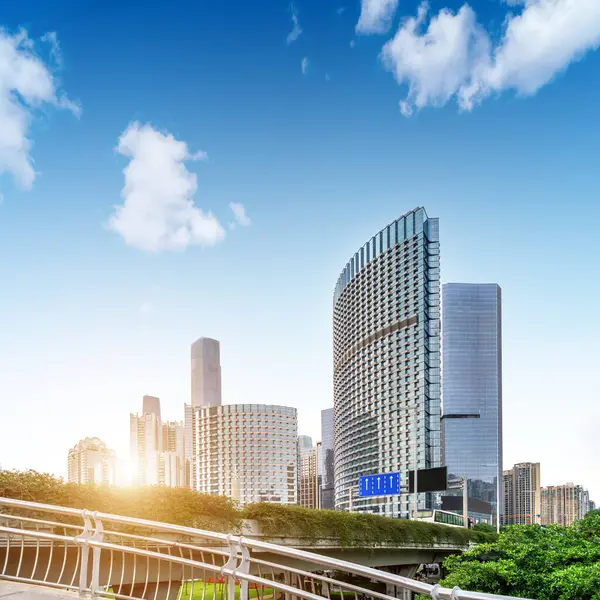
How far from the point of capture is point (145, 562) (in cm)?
1337

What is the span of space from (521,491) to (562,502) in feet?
56.5

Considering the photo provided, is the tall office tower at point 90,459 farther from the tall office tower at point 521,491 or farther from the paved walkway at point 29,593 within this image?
the paved walkway at point 29,593

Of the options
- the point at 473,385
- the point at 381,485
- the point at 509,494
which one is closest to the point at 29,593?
the point at 381,485

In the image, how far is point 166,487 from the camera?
14773 mm

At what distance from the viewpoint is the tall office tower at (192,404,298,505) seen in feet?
570

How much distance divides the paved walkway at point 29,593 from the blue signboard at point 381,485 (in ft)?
119

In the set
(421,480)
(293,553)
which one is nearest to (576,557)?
(293,553)

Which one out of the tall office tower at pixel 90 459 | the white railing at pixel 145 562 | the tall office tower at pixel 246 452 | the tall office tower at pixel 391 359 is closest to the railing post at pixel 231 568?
the white railing at pixel 145 562

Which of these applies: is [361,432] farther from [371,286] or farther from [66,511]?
[66,511]

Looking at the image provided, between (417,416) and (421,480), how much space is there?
75.9 meters

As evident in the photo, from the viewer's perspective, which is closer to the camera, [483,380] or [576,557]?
[576,557]

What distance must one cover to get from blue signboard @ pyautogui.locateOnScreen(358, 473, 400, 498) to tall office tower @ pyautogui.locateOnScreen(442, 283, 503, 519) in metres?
105

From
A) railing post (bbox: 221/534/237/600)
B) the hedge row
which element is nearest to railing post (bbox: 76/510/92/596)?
railing post (bbox: 221/534/237/600)

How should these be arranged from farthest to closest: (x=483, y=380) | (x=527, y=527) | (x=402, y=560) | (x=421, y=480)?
(x=483, y=380)
(x=421, y=480)
(x=402, y=560)
(x=527, y=527)
